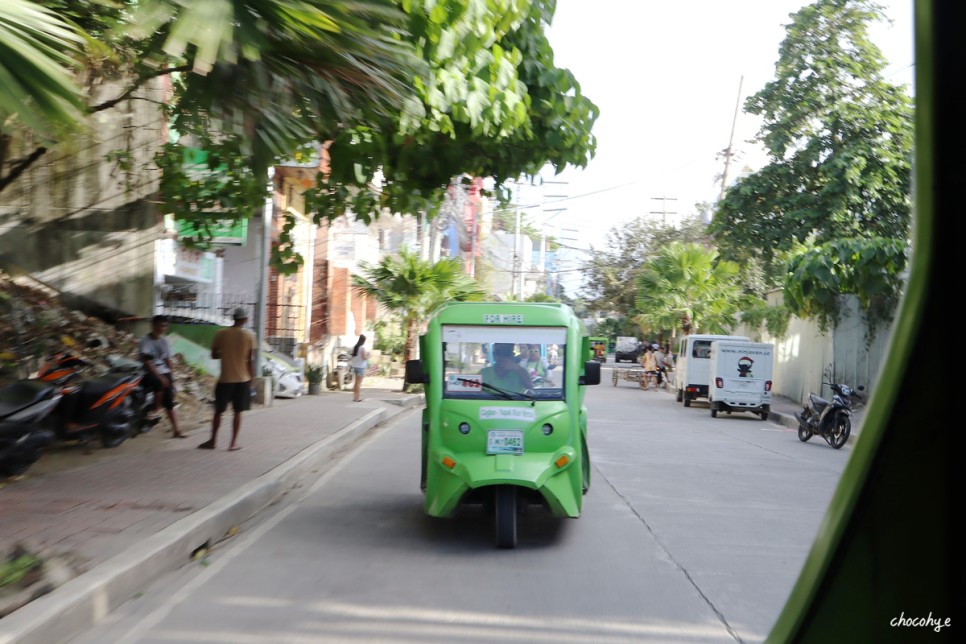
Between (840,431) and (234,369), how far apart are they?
11478 mm

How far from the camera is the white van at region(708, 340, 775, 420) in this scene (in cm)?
2519

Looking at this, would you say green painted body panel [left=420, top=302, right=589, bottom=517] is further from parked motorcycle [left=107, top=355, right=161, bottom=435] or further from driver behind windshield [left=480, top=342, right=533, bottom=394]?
parked motorcycle [left=107, top=355, right=161, bottom=435]

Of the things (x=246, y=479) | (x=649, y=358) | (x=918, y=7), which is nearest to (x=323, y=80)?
(x=918, y=7)

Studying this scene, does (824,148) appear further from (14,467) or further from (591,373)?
(14,467)

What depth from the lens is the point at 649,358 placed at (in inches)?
1597

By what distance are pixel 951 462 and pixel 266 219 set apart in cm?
1855

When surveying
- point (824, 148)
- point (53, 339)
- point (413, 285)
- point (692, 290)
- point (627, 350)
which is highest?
point (824, 148)

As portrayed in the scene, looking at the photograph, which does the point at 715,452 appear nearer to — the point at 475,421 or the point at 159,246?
the point at 475,421

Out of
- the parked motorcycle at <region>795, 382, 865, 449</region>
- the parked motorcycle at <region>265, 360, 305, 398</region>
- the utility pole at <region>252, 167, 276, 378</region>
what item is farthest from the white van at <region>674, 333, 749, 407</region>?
the utility pole at <region>252, 167, 276, 378</region>

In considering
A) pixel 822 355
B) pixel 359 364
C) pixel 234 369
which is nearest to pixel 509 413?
pixel 234 369

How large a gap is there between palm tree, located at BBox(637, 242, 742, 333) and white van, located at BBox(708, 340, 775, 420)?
1421cm

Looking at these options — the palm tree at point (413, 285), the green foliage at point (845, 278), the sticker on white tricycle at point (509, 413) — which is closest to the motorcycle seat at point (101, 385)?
the sticker on white tricycle at point (509, 413)

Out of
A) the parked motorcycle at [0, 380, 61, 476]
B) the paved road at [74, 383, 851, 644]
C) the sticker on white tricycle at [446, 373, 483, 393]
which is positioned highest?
the sticker on white tricycle at [446, 373, 483, 393]

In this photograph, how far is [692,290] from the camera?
40531 mm
